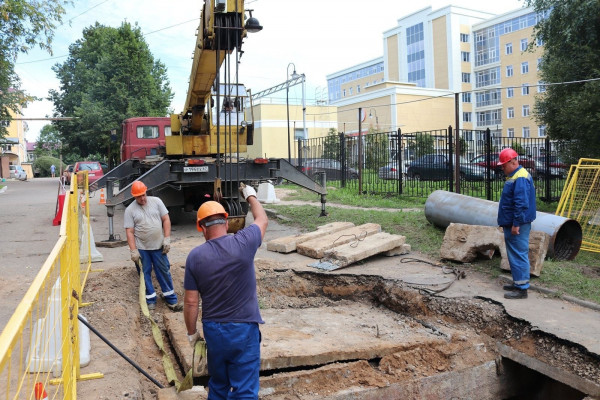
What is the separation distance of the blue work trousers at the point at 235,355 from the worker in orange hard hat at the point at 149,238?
10.4 feet

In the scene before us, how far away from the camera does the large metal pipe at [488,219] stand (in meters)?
7.49

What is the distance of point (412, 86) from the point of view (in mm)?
50438

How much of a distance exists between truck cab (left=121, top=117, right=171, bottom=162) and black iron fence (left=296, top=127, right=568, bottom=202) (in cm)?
492

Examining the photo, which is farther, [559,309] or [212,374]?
[559,309]

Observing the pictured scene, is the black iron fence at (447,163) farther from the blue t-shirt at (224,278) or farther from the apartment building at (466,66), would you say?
the apartment building at (466,66)

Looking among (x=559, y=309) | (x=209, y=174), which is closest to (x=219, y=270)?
(x=559, y=309)

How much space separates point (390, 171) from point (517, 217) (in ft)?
33.5

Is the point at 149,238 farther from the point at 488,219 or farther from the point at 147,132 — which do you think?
the point at 147,132

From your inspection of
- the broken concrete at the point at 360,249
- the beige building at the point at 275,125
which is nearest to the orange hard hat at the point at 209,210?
the broken concrete at the point at 360,249

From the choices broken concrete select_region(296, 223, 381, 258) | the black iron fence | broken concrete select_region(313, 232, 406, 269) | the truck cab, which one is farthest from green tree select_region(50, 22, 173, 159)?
→ broken concrete select_region(313, 232, 406, 269)

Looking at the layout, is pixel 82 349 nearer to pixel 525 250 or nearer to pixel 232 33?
pixel 232 33

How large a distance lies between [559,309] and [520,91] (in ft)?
179

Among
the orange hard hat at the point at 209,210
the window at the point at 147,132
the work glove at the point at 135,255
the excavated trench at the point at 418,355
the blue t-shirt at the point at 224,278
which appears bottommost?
the excavated trench at the point at 418,355

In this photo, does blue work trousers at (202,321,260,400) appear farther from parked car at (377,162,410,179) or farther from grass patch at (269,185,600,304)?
parked car at (377,162,410,179)
